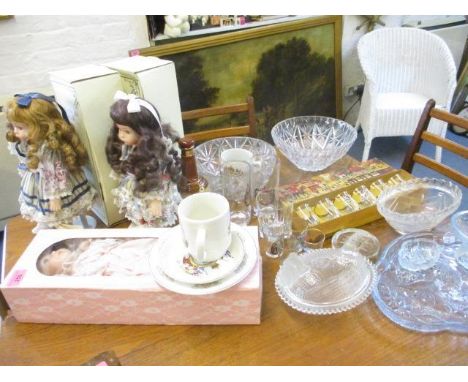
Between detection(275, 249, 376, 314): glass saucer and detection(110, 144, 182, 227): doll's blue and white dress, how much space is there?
0.95 feet

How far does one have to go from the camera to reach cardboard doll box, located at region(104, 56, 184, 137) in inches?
35.1

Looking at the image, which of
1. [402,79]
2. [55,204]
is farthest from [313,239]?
[402,79]

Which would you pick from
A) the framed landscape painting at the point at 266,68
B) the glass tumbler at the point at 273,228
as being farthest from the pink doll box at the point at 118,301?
the framed landscape painting at the point at 266,68

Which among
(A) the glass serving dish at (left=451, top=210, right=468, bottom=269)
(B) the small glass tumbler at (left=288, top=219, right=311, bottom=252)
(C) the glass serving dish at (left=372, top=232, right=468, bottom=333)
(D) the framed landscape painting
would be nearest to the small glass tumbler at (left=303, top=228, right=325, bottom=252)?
(B) the small glass tumbler at (left=288, top=219, right=311, bottom=252)

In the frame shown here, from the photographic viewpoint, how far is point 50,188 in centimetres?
92

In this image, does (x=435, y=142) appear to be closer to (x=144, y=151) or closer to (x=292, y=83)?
(x=144, y=151)

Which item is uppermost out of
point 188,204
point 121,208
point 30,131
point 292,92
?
point 30,131

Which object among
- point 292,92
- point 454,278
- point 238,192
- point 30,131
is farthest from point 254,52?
point 454,278

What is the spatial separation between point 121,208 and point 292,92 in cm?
172

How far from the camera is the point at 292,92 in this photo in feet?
7.96

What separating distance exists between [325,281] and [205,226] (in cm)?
29

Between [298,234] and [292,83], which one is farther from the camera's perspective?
[292,83]

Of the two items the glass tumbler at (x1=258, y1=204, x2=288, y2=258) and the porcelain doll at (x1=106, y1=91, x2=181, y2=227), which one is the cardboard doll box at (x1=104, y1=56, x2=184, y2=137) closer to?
the porcelain doll at (x1=106, y1=91, x2=181, y2=227)

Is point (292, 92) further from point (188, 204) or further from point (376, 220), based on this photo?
point (188, 204)
